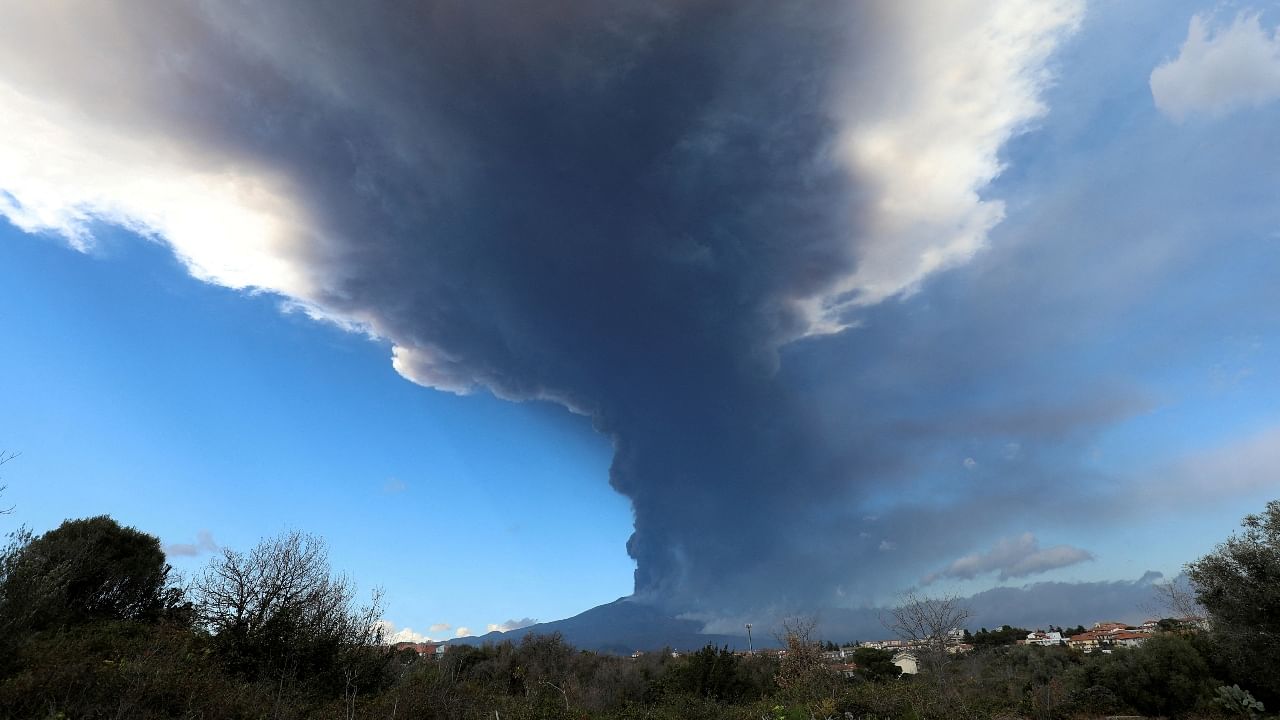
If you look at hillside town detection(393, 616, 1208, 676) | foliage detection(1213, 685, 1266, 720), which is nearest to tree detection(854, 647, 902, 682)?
hillside town detection(393, 616, 1208, 676)

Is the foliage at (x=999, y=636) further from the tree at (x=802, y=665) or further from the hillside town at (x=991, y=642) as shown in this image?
the tree at (x=802, y=665)

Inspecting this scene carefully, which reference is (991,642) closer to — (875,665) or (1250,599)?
(875,665)

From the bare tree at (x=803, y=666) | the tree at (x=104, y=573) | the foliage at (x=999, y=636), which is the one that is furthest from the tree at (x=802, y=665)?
the foliage at (x=999, y=636)

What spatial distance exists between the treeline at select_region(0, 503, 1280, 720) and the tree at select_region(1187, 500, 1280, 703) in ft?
0.18

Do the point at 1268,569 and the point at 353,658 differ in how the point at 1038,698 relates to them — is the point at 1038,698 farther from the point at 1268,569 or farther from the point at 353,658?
the point at 353,658

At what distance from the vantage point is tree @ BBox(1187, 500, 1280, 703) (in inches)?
816

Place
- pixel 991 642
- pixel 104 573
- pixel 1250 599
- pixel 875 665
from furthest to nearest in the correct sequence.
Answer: pixel 991 642 → pixel 875 665 → pixel 104 573 → pixel 1250 599

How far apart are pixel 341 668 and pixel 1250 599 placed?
35665 millimetres

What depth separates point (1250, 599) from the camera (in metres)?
21.0

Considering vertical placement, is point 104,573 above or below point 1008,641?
above

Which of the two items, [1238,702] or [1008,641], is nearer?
[1238,702]

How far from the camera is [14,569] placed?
57.8 feet

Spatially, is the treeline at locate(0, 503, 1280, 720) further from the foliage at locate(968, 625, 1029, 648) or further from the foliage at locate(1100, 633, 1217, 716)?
the foliage at locate(968, 625, 1029, 648)

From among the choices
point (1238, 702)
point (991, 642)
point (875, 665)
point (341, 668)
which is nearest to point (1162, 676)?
point (1238, 702)
